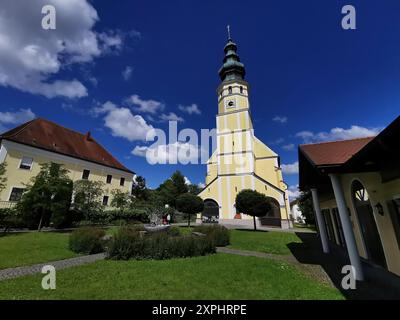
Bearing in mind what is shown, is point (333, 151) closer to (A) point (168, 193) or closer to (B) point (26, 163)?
(B) point (26, 163)

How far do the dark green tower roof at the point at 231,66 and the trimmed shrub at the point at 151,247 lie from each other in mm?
32083

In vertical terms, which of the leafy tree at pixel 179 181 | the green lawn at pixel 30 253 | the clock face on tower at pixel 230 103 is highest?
the clock face on tower at pixel 230 103

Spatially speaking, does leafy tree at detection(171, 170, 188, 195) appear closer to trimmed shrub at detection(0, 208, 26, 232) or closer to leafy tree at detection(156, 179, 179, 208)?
leafy tree at detection(156, 179, 179, 208)

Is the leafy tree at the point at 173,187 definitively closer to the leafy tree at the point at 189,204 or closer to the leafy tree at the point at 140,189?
the leafy tree at the point at 140,189

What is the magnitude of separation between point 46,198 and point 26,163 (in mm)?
8594

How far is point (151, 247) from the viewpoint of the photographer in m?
8.34

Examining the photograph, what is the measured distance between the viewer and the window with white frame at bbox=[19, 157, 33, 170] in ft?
65.5

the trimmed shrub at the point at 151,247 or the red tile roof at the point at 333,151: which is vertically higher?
the red tile roof at the point at 333,151

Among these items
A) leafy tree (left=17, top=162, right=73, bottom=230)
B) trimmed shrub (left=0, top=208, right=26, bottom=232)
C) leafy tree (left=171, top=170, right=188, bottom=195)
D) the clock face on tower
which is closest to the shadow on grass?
leafy tree (left=17, top=162, right=73, bottom=230)

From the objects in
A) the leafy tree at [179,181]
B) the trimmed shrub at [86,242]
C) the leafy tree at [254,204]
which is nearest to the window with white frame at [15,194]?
the trimmed shrub at [86,242]

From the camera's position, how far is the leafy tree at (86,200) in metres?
19.9
